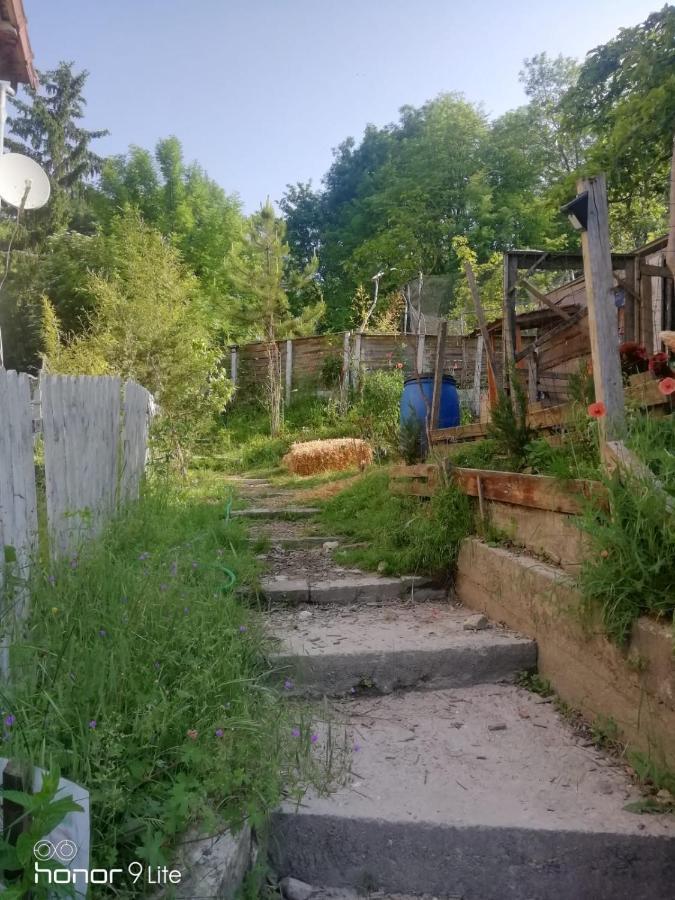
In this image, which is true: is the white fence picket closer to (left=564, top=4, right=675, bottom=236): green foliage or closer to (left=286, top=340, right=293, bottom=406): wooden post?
(left=564, top=4, right=675, bottom=236): green foliage

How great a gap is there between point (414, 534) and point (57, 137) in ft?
92.7

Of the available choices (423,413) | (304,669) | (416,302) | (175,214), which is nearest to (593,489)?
(304,669)

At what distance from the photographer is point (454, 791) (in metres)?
2.06

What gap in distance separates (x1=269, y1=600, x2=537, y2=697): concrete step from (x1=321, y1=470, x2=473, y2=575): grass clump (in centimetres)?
70

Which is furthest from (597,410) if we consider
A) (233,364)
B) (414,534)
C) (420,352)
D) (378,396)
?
(233,364)

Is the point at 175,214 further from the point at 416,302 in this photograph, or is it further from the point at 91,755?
the point at 91,755

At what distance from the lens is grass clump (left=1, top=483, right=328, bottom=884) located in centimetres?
154

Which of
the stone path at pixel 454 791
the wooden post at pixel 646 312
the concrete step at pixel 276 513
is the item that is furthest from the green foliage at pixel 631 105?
the stone path at pixel 454 791

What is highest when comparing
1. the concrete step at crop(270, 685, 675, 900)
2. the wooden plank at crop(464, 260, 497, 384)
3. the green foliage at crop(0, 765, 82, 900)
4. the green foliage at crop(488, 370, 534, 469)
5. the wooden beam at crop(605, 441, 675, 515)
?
the wooden plank at crop(464, 260, 497, 384)

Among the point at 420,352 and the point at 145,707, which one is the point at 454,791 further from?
the point at 420,352

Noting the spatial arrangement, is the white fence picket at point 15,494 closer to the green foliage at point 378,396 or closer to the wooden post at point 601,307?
the wooden post at point 601,307

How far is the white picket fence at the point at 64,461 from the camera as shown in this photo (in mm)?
2246

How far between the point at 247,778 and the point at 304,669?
1027 mm

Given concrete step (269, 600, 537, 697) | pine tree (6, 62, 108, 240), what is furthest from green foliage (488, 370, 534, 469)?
pine tree (6, 62, 108, 240)
